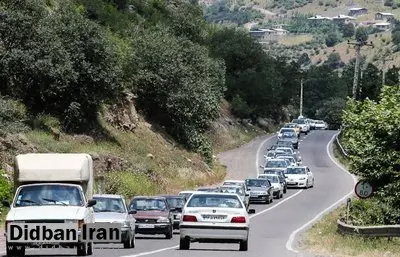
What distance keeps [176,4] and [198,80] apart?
30.7m

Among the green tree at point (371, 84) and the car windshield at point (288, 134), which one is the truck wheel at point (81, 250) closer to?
the car windshield at point (288, 134)

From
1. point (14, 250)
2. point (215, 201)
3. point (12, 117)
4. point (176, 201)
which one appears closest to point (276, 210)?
point (176, 201)

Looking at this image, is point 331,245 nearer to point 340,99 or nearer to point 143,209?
point 143,209

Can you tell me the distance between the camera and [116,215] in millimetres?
29781

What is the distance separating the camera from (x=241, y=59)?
116 m

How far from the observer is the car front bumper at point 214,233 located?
27812 mm

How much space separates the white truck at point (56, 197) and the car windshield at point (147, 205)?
28.4ft

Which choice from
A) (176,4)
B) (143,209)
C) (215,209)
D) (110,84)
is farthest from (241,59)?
(215,209)

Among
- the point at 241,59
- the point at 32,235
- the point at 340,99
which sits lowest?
the point at 340,99

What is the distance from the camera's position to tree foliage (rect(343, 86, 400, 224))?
4209 cm

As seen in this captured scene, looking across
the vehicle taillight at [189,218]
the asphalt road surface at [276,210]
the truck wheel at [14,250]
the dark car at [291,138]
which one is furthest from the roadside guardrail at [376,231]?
the dark car at [291,138]

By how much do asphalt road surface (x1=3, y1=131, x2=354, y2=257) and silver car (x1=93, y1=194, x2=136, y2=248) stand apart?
1.21 ft

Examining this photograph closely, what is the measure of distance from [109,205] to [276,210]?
2592 centimetres

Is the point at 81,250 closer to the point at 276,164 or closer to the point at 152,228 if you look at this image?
→ the point at 152,228
